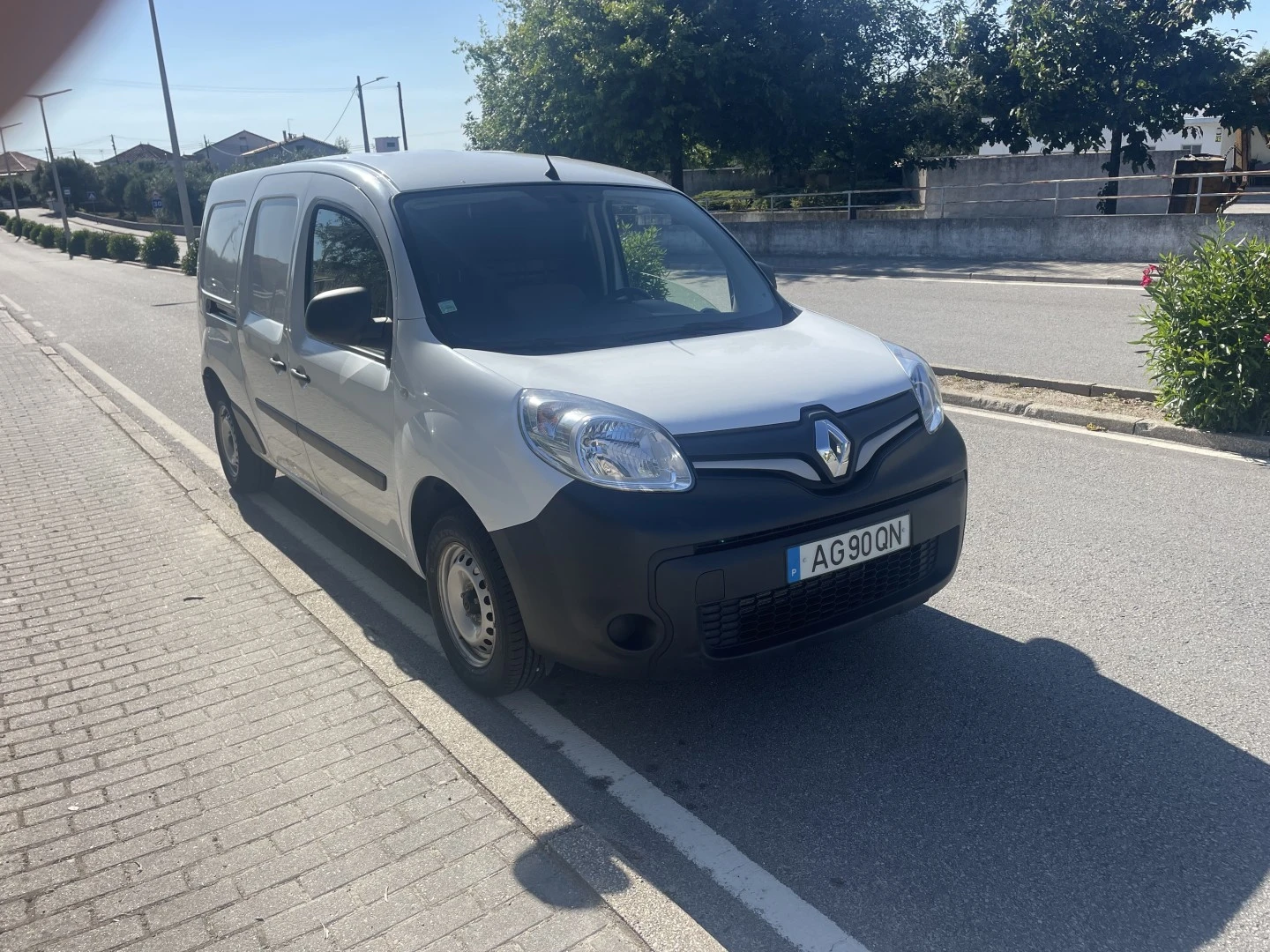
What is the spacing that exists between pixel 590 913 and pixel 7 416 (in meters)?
9.22

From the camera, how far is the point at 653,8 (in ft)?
86.0

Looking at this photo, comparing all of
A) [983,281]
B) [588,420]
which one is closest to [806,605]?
[588,420]

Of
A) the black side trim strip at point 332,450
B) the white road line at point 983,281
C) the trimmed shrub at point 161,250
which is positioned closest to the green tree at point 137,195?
the trimmed shrub at point 161,250

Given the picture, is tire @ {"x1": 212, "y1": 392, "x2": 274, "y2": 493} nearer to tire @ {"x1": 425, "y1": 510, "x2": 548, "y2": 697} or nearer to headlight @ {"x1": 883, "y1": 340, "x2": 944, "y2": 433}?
tire @ {"x1": 425, "y1": 510, "x2": 548, "y2": 697}

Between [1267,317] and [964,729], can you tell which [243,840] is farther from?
[1267,317]

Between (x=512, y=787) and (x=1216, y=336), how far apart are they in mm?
5672

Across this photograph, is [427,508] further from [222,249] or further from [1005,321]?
[1005,321]

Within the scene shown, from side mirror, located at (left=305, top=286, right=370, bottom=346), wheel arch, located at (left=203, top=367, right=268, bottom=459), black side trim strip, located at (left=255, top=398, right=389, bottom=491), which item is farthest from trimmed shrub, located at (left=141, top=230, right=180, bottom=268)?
side mirror, located at (left=305, top=286, right=370, bottom=346)

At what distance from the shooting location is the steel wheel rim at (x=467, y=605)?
3.73 m

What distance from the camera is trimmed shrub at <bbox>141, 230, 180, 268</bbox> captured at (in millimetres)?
35406

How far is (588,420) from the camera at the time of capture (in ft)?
10.7

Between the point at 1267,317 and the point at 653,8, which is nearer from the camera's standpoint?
the point at 1267,317

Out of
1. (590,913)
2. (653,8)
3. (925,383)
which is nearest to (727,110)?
(653,8)

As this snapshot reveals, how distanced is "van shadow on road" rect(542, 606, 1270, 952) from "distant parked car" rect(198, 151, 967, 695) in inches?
16.4
